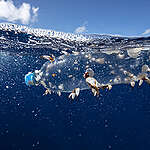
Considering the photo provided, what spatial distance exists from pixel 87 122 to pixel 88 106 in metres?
4.20

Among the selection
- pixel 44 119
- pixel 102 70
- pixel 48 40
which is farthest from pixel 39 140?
pixel 102 70

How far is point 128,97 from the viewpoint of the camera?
122 ft

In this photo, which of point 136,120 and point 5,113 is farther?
point 136,120

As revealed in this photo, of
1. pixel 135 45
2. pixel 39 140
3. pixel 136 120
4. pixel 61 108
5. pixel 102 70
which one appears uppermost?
pixel 135 45

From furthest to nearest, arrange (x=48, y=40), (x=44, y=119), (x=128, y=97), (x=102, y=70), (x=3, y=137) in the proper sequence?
(x=128, y=97) < (x=44, y=119) < (x=3, y=137) < (x=48, y=40) < (x=102, y=70)

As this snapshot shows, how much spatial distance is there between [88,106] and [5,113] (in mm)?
16908

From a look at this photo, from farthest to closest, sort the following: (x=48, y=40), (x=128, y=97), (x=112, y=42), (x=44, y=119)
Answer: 1. (x=128, y=97)
2. (x=44, y=119)
3. (x=48, y=40)
4. (x=112, y=42)

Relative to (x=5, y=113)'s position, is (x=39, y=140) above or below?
below

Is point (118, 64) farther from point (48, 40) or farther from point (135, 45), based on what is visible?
point (48, 40)

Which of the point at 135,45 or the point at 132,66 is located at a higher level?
the point at 135,45

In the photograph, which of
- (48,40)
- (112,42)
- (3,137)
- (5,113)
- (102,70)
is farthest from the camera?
(5,113)

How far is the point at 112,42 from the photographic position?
8039mm

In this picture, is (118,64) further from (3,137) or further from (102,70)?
(3,137)

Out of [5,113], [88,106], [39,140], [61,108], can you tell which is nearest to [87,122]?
[88,106]
